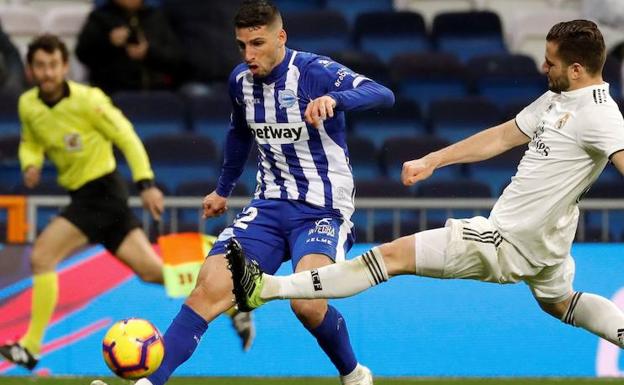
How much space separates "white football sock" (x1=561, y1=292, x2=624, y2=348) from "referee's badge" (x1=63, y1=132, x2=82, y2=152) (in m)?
4.13

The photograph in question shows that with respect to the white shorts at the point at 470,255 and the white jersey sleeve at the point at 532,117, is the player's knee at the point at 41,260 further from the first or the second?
the white jersey sleeve at the point at 532,117

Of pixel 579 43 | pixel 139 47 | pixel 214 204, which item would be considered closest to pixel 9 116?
pixel 139 47

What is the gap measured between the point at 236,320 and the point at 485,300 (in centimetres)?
173

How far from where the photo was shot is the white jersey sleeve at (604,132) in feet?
21.7

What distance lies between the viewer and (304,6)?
583 inches

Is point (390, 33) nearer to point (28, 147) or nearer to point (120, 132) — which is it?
point (120, 132)

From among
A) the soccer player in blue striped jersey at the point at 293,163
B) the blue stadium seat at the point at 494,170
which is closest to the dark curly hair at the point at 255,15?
the soccer player in blue striped jersey at the point at 293,163

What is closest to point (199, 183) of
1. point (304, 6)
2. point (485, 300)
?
point (485, 300)

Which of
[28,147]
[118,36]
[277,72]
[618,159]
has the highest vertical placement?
[277,72]

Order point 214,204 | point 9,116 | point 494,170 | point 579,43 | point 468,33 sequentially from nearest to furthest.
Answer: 1. point 579,43
2. point 214,204
3. point 494,170
4. point 9,116
5. point 468,33

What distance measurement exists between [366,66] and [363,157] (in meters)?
1.09

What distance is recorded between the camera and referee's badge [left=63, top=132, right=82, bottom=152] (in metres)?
10.1

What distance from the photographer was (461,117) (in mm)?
12797

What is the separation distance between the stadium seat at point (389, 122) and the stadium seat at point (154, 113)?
1.53 m
